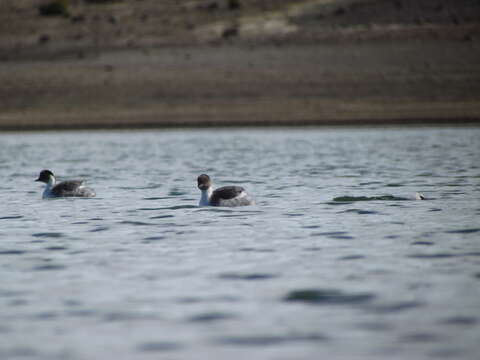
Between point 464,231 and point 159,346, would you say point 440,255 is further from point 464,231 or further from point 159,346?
point 159,346

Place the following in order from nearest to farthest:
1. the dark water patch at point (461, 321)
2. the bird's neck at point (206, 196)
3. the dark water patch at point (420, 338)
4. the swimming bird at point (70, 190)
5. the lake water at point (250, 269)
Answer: the dark water patch at point (420, 338) < the lake water at point (250, 269) < the dark water patch at point (461, 321) < the bird's neck at point (206, 196) < the swimming bird at point (70, 190)

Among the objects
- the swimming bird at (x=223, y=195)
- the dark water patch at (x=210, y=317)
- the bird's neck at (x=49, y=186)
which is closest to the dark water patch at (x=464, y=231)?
the swimming bird at (x=223, y=195)

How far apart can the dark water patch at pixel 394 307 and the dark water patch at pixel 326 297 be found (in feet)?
0.77

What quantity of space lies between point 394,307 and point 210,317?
160 centimetres

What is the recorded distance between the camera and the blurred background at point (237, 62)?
42.8 m

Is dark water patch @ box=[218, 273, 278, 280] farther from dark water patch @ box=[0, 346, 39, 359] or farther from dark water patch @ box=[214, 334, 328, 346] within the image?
dark water patch @ box=[0, 346, 39, 359]

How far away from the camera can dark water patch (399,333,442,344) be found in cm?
668

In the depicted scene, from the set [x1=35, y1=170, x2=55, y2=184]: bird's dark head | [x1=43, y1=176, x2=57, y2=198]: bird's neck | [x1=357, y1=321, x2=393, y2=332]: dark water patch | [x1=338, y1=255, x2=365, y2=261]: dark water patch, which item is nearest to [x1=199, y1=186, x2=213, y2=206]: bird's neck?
Answer: [x1=43, y1=176, x2=57, y2=198]: bird's neck

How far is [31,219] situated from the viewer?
14477 millimetres

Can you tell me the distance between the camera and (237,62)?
170ft

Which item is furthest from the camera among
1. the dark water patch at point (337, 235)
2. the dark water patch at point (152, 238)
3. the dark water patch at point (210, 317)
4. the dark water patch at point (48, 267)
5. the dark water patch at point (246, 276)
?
the dark water patch at point (152, 238)

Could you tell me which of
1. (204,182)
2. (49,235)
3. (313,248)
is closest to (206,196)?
(204,182)

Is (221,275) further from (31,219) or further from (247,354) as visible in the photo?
(31,219)

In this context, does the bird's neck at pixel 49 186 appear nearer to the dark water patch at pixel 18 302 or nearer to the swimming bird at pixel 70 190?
the swimming bird at pixel 70 190
